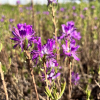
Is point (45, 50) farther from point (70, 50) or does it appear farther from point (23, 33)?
point (70, 50)

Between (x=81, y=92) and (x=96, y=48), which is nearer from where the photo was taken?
(x=81, y=92)

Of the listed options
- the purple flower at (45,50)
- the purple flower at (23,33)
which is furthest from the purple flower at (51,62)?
the purple flower at (23,33)

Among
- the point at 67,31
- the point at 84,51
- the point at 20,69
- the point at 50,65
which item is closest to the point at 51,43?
the point at 50,65

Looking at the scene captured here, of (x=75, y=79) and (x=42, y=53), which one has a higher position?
(x=42, y=53)

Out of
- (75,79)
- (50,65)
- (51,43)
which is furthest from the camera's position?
(75,79)

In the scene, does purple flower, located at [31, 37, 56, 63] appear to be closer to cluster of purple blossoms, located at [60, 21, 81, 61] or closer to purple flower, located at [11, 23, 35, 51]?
purple flower, located at [11, 23, 35, 51]

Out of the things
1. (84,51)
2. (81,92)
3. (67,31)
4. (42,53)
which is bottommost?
(81,92)

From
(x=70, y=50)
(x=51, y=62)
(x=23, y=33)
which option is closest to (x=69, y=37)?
(x=70, y=50)

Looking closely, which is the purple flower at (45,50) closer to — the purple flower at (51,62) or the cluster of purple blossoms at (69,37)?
the purple flower at (51,62)

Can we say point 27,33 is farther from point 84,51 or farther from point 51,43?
point 84,51

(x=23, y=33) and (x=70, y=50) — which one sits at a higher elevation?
(x=23, y=33)

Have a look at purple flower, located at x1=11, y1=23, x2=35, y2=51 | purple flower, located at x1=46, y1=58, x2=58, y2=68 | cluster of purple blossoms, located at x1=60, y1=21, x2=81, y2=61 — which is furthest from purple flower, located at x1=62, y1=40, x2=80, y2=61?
purple flower, located at x1=11, y1=23, x2=35, y2=51
